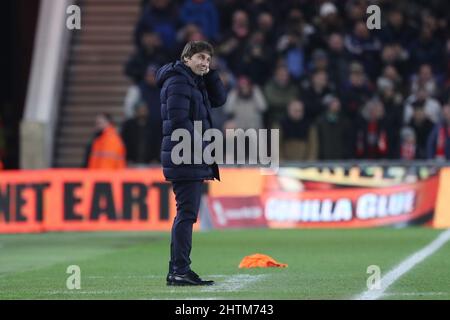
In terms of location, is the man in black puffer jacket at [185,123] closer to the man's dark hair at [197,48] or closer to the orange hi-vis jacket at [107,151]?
the man's dark hair at [197,48]

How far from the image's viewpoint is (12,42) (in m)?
32.2

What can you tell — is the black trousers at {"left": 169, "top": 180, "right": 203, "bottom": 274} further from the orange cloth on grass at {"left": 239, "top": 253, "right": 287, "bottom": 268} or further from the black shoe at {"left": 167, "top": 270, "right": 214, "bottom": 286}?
the orange cloth on grass at {"left": 239, "top": 253, "right": 287, "bottom": 268}

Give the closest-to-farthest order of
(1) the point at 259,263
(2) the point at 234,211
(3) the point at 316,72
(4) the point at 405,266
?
1. (4) the point at 405,266
2. (1) the point at 259,263
3. (2) the point at 234,211
4. (3) the point at 316,72

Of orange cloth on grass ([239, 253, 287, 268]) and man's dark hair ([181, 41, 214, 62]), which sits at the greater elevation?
man's dark hair ([181, 41, 214, 62])

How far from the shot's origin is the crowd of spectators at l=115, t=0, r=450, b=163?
2378cm

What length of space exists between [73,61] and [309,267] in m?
14.1

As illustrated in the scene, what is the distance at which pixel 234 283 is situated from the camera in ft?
42.9

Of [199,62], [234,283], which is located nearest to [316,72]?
[234,283]

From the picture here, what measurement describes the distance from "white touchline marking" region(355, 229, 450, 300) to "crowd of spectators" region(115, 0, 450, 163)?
3.88 meters

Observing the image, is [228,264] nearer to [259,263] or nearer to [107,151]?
[259,263]

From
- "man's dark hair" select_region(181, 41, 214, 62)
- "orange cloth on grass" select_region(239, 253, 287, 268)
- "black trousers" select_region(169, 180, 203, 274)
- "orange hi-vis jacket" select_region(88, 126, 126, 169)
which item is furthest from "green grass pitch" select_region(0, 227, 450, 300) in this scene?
"orange hi-vis jacket" select_region(88, 126, 126, 169)

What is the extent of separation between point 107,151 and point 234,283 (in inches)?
438
